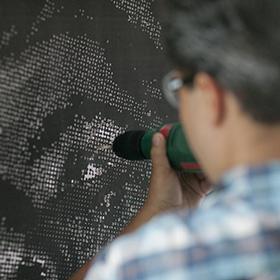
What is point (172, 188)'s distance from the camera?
109 cm

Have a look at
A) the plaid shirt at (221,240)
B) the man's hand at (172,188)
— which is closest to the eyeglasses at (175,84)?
the plaid shirt at (221,240)

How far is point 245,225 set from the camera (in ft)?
2.08

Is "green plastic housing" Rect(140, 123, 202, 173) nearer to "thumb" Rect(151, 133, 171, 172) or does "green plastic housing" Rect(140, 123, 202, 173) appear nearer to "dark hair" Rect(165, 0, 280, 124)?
"thumb" Rect(151, 133, 171, 172)

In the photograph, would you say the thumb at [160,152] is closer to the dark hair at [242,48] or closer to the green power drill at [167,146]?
the green power drill at [167,146]

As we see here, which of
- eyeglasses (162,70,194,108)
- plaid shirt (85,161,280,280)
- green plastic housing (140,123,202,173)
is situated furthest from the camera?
green plastic housing (140,123,202,173)

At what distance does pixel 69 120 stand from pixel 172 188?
22cm

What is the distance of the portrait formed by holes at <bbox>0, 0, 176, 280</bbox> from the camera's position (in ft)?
3.33

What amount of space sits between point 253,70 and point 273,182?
0.12 m

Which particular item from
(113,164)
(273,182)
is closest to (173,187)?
(113,164)

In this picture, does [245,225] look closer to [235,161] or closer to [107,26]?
[235,161]

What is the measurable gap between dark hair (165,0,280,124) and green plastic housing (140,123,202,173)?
288 mm

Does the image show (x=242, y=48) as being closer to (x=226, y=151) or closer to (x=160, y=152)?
(x=226, y=151)

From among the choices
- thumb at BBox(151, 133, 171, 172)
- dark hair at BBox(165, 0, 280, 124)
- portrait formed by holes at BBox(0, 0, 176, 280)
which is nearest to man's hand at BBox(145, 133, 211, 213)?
thumb at BBox(151, 133, 171, 172)

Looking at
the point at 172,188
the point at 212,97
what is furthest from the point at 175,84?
the point at 172,188
